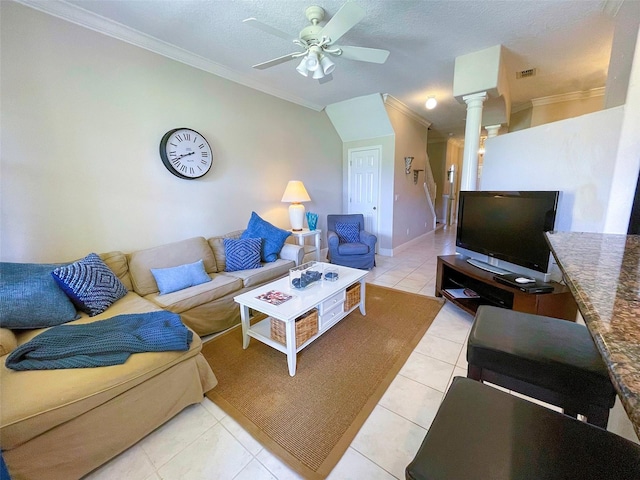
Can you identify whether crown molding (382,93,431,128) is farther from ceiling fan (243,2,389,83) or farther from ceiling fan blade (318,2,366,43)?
ceiling fan blade (318,2,366,43)

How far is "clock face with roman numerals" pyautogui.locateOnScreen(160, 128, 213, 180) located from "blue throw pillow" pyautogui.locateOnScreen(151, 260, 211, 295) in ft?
3.34

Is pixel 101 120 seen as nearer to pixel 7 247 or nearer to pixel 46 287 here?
pixel 7 247

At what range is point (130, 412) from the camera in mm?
1366

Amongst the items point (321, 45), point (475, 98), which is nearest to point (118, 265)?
point (321, 45)

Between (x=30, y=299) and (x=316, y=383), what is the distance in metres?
1.90

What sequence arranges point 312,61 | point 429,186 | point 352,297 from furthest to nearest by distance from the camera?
point 429,186 < point 352,297 < point 312,61

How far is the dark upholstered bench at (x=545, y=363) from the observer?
0.83m

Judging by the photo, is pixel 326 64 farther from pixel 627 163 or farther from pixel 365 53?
pixel 627 163

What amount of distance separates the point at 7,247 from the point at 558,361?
3.31m

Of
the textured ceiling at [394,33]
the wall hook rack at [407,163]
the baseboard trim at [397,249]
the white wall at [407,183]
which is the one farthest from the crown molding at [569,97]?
the baseboard trim at [397,249]

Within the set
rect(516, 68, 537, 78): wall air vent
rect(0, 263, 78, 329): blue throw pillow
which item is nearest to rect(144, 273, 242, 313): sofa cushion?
rect(0, 263, 78, 329): blue throw pillow

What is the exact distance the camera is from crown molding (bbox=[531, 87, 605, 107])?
3781 mm

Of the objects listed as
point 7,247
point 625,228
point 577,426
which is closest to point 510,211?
point 625,228

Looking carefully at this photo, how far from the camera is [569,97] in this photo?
3965mm
